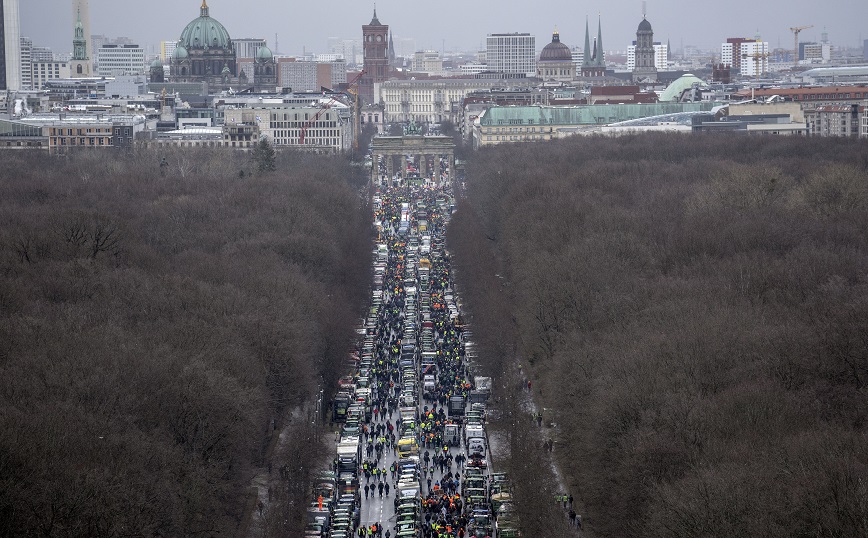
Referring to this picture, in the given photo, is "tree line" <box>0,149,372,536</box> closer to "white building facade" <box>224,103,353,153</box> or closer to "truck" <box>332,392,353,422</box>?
"truck" <box>332,392,353,422</box>

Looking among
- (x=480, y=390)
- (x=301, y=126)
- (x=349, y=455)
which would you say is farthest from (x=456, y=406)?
(x=301, y=126)

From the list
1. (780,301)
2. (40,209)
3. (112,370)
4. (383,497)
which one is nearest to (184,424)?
(112,370)

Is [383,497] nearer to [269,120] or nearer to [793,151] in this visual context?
[793,151]

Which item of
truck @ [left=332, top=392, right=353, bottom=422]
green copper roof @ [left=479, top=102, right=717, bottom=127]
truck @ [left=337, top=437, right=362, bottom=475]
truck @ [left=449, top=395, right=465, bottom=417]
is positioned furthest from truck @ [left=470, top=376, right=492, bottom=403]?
green copper roof @ [left=479, top=102, right=717, bottom=127]

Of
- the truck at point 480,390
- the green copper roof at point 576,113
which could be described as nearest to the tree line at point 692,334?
the truck at point 480,390

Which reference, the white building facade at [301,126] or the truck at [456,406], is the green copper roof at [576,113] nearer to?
the white building facade at [301,126]

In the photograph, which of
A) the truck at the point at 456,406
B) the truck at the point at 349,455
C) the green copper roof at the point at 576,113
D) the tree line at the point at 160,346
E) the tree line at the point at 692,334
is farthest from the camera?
the green copper roof at the point at 576,113
